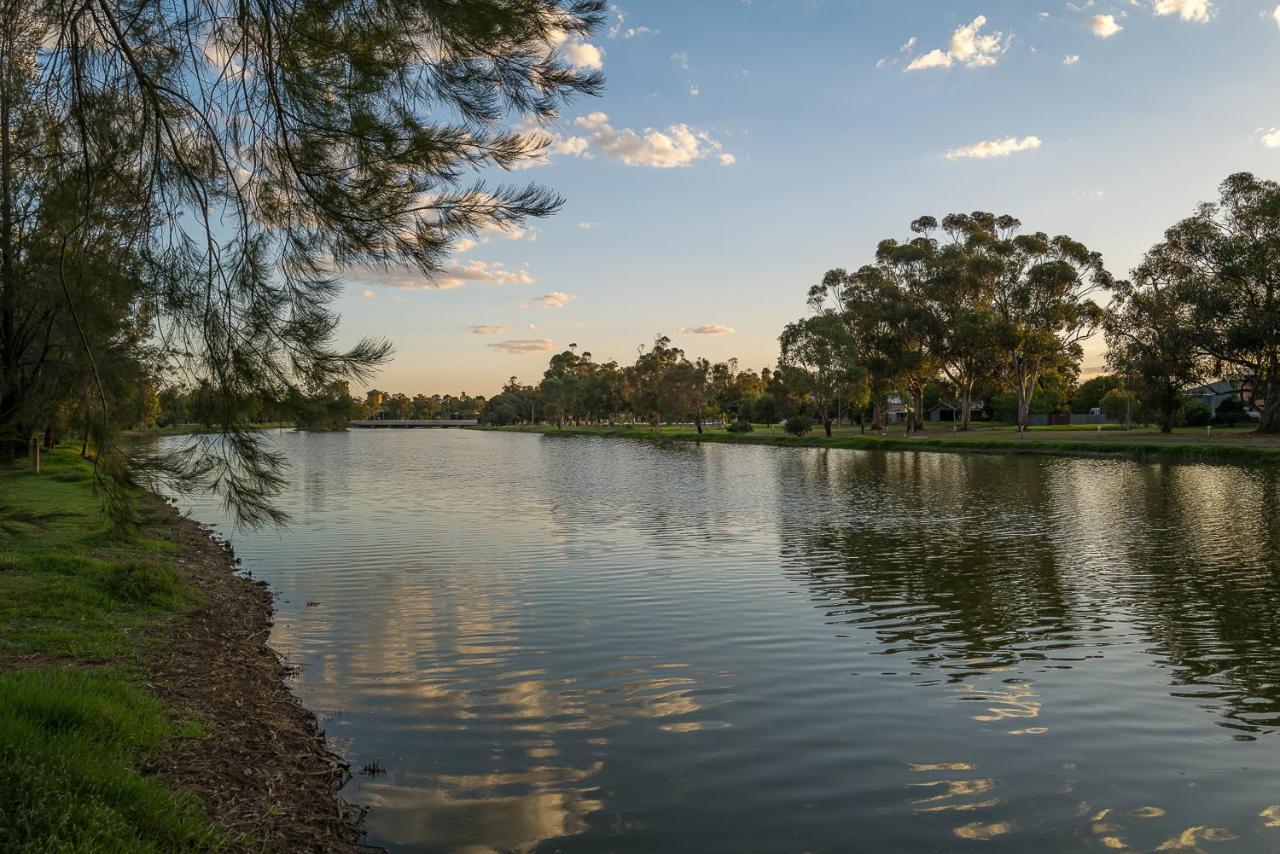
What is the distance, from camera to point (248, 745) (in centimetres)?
Answer: 716

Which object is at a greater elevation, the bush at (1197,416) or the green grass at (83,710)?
the bush at (1197,416)

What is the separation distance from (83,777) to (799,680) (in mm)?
7204

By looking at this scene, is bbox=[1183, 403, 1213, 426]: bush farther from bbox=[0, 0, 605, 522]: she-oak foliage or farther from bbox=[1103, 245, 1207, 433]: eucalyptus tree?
bbox=[0, 0, 605, 522]: she-oak foliage

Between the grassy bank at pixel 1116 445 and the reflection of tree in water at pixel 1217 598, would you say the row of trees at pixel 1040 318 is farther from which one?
the reflection of tree in water at pixel 1217 598

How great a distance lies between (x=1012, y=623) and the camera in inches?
496

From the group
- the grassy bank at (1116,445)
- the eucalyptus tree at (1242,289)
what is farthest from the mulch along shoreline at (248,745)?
the eucalyptus tree at (1242,289)

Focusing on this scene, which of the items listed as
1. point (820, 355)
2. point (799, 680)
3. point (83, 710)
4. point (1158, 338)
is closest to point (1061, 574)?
point (799, 680)

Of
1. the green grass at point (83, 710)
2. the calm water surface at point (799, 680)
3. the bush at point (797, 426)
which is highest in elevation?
the bush at point (797, 426)

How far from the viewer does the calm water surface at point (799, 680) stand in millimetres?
6633

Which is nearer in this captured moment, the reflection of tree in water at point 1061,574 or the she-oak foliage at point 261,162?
the she-oak foliage at point 261,162

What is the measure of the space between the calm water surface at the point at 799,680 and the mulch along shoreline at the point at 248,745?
40 cm

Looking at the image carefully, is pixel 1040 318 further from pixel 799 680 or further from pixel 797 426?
pixel 799 680

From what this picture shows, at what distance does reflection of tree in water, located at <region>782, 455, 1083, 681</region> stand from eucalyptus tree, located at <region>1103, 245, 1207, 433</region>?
3183 cm

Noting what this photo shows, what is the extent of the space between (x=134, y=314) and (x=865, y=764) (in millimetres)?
7882
